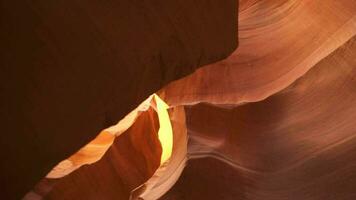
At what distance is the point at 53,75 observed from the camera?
174cm

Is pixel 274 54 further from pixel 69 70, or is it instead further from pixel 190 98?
pixel 69 70

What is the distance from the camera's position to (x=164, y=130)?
291 cm

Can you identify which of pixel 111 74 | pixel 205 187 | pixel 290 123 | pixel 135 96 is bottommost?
pixel 290 123

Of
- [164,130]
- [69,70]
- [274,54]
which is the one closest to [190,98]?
[164,130]

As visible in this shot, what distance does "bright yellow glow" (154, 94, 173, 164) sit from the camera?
9.25ft

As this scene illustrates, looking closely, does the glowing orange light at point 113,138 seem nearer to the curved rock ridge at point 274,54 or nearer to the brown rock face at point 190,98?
the brown rock face at point 190,98

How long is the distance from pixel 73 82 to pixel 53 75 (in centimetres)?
8

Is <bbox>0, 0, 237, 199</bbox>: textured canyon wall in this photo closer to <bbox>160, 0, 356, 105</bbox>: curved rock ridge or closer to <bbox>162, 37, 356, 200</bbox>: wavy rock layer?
<bbox>162, 37, 356, 200</bbox>: wavy rock layer

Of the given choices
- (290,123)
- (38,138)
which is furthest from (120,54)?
(290,123)

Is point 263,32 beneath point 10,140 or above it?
beneath

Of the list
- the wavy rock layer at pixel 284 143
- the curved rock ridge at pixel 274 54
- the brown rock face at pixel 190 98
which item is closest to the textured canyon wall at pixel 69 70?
the brown rock face at pixel 190 98

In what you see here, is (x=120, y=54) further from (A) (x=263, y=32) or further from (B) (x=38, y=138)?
(A) (x=263, y=32)

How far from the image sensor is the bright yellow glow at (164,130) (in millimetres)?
2819

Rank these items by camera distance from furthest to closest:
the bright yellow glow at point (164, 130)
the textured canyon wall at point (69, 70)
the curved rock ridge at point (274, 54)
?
1. the bright yellow glow at point (164, 130)
2. the curved rock ridge at point (274, 54)
3. the textured canyon wall at point (69, 70)
